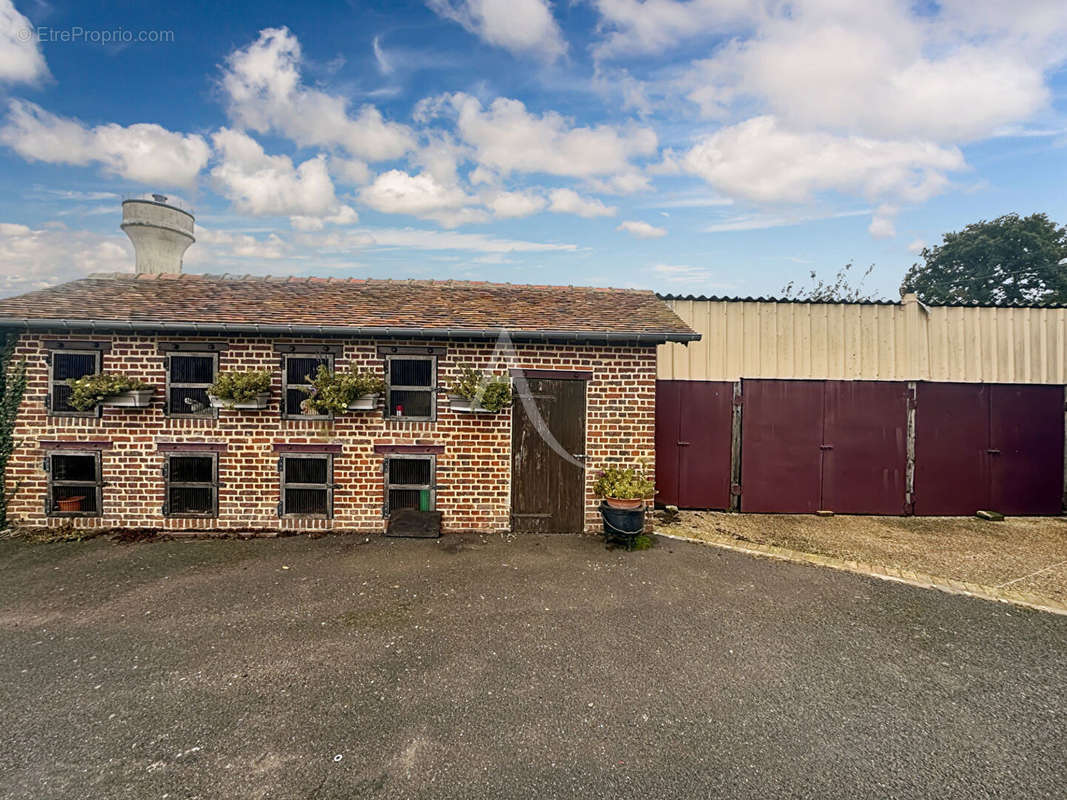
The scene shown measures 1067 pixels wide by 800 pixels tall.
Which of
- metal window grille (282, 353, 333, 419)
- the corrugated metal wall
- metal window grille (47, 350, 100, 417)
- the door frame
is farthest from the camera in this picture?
the corrugated metal wall

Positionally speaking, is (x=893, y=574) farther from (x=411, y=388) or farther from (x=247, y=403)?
(x=247, y=403)

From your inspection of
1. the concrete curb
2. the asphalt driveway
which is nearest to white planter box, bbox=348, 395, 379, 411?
the asphalt driveway

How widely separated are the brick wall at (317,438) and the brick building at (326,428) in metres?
0.02

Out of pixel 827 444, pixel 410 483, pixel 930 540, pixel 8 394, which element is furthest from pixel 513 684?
pixel 8 394

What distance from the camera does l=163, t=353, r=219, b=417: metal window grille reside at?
731 cm

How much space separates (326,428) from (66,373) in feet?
13.0

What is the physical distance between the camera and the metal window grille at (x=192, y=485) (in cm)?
737

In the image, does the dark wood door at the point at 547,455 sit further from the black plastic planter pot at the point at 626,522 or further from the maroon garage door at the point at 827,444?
the maroon garage door at the point at 827,444

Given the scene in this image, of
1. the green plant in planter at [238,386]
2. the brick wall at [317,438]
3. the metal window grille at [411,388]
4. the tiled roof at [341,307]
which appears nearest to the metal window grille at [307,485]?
the brick wall at [317,438]

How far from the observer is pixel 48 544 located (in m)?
6.73

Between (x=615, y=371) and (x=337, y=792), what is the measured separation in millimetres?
5944

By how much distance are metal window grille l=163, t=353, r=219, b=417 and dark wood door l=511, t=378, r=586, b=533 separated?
4654 millimetres

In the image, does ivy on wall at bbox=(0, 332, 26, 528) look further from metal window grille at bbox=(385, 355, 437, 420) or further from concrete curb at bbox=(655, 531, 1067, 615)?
concrete curb at bbox=(655, 531, 1067, 615)

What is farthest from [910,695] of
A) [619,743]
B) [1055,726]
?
[619,743]
